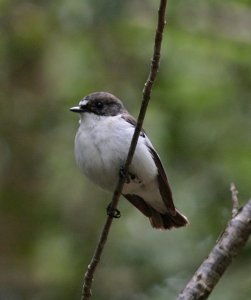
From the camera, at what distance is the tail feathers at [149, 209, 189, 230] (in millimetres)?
4871

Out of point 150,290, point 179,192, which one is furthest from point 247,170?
point 150,290

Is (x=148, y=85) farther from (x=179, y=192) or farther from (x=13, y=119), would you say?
(x=13, y=119)

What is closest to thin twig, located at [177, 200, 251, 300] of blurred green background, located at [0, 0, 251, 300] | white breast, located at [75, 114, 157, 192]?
white breast, located at [75, 114, 157, 192]

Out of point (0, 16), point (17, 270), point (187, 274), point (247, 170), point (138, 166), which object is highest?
point (0, 16)

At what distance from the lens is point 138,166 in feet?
14.7

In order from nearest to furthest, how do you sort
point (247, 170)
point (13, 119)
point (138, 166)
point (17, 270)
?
point (138, 166), point (247, 170), point (17, 270), point (13, 119)

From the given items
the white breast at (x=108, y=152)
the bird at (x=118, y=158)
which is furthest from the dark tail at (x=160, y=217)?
the white breast at (x=108, y=152)

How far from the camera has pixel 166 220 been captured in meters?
4.91

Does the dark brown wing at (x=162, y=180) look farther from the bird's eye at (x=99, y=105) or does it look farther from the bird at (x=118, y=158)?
the bird's eye at (x=99, y=105)

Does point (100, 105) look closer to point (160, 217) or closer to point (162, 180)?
point (162, 180)

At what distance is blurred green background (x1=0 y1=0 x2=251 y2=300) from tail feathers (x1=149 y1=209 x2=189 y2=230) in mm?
562

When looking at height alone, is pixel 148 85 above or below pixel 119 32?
below

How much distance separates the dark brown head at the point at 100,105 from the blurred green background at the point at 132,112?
1030mm

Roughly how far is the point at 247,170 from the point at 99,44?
6.31 feet
